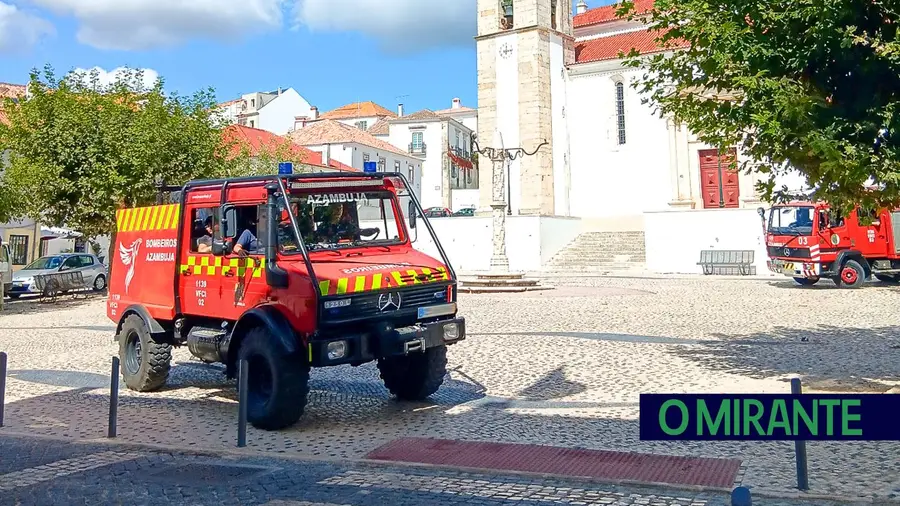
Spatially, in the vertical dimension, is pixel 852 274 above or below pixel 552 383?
above

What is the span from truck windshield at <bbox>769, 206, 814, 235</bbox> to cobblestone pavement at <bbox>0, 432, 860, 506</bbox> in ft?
62.0

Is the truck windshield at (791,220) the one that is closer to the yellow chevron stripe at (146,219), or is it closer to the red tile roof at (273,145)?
the yellow chevron stripe at (146,219)

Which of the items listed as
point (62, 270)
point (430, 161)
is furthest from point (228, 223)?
point (430, 161)

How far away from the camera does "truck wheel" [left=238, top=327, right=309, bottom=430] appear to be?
692 cm

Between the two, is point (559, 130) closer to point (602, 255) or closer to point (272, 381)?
point (602, 255)

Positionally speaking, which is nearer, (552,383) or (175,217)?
(175,217)

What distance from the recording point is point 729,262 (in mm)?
Result: 28297

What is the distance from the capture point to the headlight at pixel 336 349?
22.1 ft

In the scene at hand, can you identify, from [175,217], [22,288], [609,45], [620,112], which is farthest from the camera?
[609,45]

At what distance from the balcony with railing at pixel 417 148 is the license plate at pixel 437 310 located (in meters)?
61.2

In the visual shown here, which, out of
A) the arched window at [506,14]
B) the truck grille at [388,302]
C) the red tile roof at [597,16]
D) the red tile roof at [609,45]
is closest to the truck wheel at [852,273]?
the truck grille at [388,302]

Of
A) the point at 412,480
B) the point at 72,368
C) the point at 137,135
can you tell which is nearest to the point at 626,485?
the point at 412,480

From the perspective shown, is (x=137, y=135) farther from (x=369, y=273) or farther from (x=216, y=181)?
(x=369, y=273)

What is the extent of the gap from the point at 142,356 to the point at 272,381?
9.30 feet
